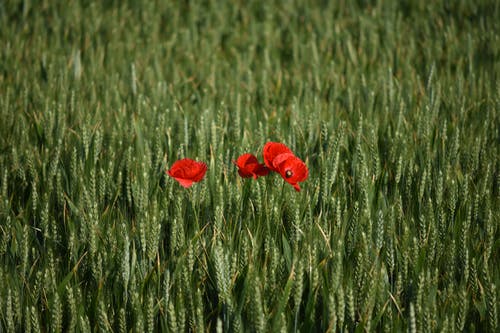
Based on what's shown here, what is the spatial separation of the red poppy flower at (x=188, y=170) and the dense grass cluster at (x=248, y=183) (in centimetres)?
8

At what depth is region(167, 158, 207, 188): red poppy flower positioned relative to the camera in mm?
1587

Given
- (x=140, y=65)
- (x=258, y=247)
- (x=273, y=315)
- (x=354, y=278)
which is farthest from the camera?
(x=140, y=65)

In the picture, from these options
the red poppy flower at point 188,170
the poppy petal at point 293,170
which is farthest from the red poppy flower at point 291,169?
the red poppy flower at point 188,170

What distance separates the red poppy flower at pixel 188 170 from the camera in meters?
1.59

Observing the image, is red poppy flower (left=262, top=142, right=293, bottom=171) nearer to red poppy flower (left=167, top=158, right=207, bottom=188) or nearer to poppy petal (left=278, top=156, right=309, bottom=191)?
poppy petal (left=278, top=156, right=309, bottom=191)

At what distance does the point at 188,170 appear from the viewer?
5.25 feet

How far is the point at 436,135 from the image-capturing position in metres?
2.09

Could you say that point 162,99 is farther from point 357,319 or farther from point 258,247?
point 357,319

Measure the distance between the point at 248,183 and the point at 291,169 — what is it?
0.17 m

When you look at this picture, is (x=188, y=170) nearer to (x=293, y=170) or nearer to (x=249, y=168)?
(x=249, y=168)

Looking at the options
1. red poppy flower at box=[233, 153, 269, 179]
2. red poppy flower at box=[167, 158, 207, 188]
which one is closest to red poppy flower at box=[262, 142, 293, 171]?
red poppy flower at box=[233, 153, 269, 179]

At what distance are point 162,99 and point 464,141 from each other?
1.19 metres

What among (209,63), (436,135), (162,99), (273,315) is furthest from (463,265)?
(209,63)

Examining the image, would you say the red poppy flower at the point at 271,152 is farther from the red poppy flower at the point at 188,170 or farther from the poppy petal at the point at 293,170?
the red poppy flower at the point at 188,170
